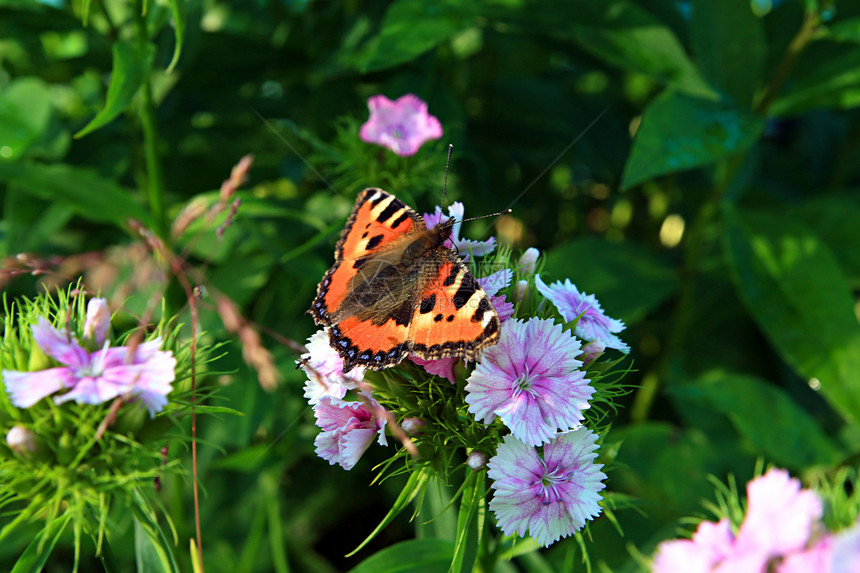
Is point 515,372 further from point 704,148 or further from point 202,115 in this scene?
point 202,115

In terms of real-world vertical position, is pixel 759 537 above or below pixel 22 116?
below

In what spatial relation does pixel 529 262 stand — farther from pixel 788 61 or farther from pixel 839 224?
pixel 839 224

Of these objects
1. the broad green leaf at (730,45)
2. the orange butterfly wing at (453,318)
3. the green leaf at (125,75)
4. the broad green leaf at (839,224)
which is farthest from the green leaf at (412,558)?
the broad green leaf at (839,224)

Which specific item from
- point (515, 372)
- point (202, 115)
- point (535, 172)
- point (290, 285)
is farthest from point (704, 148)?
point (202, 115)

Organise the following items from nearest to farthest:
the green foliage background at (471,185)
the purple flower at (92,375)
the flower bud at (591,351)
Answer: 1. the purple flower at (92,375)
2. the flower bud at (591,351)
3. the green foliage background at (471,185)

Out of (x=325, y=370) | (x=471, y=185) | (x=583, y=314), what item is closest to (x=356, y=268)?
(x=325, y=370)

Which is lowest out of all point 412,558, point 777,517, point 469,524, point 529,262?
point 412,558

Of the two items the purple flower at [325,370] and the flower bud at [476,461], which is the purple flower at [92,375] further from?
the flower bud at [476,461]
